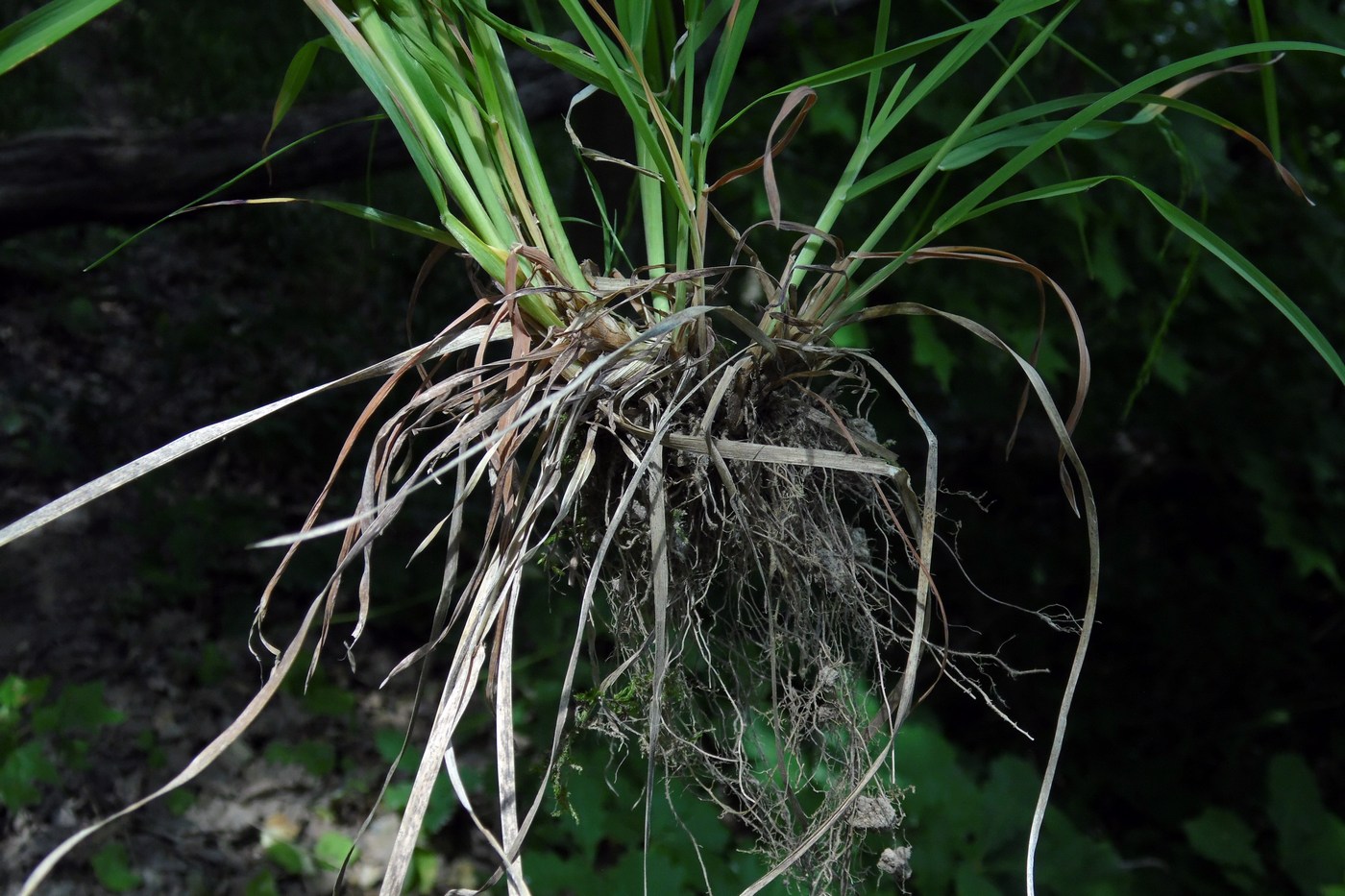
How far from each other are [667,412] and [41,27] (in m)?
0.31

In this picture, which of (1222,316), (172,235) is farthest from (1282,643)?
(172,235)

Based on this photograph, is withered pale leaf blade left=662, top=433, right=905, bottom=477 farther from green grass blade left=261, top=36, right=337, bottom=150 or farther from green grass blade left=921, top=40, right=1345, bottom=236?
green grass blade left=261, top=36, right=337, bottom=150

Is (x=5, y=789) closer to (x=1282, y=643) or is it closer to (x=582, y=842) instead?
(x=582, y=842)

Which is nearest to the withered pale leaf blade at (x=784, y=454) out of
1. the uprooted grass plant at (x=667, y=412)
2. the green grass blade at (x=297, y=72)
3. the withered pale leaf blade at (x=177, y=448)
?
the uprooted grass plant at (x=667, y=412)

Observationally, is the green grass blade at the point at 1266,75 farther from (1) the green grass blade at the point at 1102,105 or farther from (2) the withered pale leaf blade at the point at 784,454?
(2) the withered pale leaf blade at the point at 784,454

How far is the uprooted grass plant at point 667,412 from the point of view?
1.50 feet

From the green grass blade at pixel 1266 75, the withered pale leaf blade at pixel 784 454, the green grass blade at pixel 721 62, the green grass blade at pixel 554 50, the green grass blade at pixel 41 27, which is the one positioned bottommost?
the withered pale leaf blade at pixel 784 454

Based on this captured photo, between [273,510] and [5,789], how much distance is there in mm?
817

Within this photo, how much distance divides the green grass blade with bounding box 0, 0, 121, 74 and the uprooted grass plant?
10 centimetres

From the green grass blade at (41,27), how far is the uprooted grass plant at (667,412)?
0.33ft

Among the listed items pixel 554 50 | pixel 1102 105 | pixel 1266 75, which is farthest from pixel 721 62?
Result: pixel 1266 75

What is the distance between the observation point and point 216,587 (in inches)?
77.7

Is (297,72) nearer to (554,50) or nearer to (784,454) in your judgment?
(554,50)

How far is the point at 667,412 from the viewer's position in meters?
0.44
